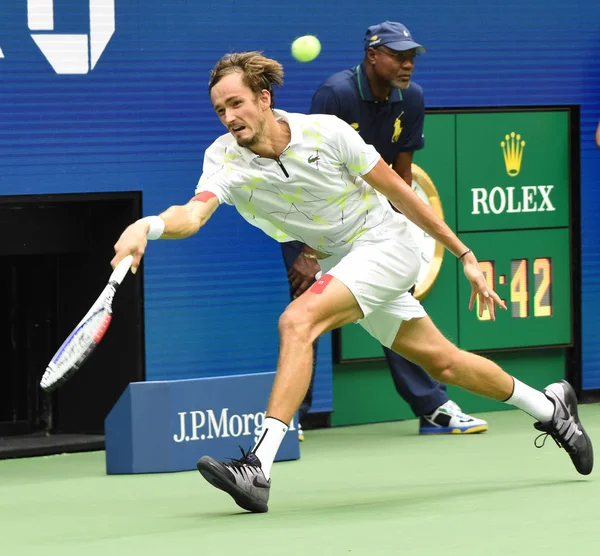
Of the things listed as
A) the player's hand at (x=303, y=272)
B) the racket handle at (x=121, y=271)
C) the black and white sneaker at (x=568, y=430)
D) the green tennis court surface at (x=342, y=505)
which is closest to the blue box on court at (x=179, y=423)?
the green tennis court surface at (x=342, y=505)

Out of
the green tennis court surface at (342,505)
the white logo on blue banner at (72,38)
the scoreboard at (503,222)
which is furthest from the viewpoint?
the scoreboard at (503,222)

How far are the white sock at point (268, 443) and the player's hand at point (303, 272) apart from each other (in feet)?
6.53

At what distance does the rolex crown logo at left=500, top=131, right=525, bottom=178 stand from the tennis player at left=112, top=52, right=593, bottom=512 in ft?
8.54

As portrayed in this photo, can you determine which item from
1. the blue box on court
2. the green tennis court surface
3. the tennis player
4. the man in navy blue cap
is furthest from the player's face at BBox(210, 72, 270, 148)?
the man in navy blue cap

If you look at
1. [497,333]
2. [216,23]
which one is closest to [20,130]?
[216,23]

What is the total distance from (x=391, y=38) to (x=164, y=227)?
7.58ft

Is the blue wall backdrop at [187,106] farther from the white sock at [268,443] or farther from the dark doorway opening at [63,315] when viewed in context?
the white sock at [268,443]

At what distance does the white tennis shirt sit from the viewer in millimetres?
4934

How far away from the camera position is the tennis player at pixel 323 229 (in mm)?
4656

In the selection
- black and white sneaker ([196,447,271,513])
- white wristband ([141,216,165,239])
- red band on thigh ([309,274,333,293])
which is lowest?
black and white sneaker ([196,447,271,513])

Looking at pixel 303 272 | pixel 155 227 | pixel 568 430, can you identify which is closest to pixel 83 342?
pixel 155 227

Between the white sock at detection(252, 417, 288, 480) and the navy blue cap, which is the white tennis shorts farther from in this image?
the navy blue cap

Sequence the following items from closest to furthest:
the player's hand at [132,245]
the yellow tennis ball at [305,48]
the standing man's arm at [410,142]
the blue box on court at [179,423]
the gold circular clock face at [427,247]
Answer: the player's hand at [132,245] → the blue box on court at [179,423] → the standing man's arm at [410,142] → the yellow tennis ball at [305,48] → the gold circular clock face at [427,247]

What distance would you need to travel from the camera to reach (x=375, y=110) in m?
6.68
